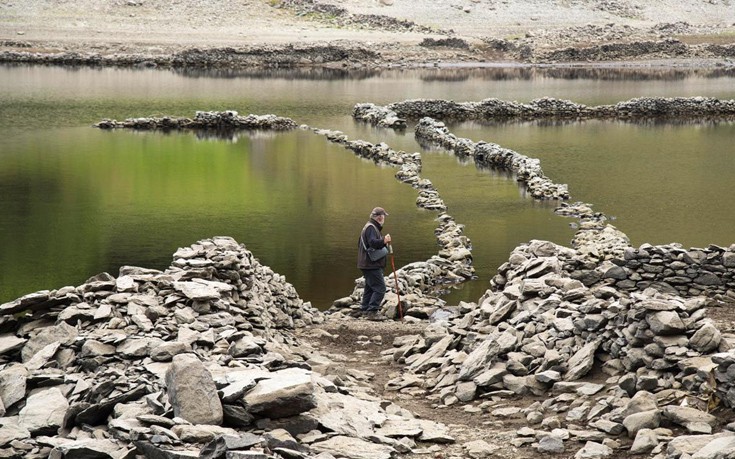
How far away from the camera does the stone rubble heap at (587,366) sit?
39.2 ft

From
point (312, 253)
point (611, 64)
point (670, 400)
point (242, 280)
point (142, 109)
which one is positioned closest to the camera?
point (670, 400)

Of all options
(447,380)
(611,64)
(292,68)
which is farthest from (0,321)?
(611,64)

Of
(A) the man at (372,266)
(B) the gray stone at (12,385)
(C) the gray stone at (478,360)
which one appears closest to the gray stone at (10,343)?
(B) the gray stone at (12,385)

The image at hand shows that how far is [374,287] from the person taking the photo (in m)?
21.4

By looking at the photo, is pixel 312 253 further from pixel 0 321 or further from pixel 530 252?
pixel 0 321

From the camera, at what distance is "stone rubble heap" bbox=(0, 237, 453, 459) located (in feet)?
35.6

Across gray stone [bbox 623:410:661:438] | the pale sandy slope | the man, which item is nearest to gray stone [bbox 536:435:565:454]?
gray stone [bbox 623:410:661:438]

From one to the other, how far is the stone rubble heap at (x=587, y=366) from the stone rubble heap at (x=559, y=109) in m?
42.3

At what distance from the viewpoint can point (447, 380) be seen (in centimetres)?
1571

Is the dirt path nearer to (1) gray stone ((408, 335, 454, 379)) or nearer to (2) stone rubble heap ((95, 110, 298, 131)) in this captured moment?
(1) gray stone ((408, 335, 454, 379))

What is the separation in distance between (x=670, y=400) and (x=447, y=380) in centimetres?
406

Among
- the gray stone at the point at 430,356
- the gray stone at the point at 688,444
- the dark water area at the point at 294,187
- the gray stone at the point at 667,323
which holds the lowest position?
the dark water area at the point at 294,187

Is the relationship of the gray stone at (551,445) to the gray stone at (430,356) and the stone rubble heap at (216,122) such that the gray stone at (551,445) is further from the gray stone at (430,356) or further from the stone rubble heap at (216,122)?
the stone rubble heap at (216,122)

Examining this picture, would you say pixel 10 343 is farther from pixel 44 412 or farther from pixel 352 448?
pixel 352 448
